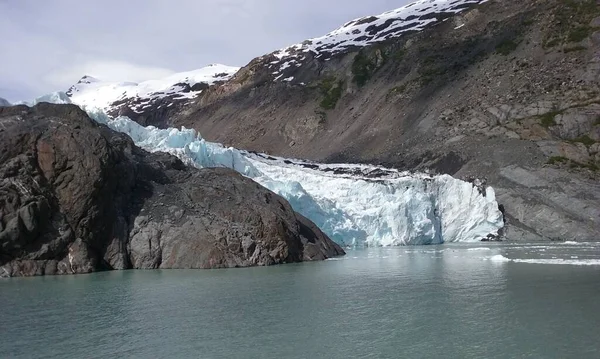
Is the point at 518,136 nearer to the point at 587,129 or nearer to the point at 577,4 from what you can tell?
the point at 587,129

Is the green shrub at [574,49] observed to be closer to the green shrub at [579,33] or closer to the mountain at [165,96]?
the green shrub at [579,33]

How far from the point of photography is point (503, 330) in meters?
10.7

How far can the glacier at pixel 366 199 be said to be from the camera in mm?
36281

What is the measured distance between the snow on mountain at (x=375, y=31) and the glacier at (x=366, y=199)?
5988 cm

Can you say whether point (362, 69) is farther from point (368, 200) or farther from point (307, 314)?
point (307, 314)

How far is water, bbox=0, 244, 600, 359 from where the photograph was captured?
32.3 ft

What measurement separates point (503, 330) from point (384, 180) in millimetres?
32121

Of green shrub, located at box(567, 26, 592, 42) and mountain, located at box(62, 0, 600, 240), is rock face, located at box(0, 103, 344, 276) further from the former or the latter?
green shrub, located at box(567, 26, 592, 42)

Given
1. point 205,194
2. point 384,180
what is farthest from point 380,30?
point 205,194

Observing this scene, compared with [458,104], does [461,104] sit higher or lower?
lower

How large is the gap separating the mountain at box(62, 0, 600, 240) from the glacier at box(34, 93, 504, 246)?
314 cm

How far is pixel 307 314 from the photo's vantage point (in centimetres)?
1269

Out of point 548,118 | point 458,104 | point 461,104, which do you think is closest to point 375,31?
point 458,104

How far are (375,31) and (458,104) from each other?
52.8 m
